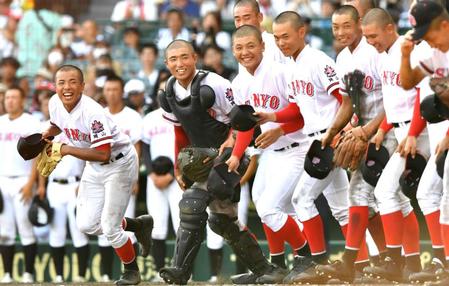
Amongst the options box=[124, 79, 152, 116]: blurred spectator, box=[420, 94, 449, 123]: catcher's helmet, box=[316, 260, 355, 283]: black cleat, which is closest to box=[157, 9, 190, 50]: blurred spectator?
box=[124, 79, 152, 116]: blurred spectator

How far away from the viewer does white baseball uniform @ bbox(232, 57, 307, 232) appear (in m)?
9.06

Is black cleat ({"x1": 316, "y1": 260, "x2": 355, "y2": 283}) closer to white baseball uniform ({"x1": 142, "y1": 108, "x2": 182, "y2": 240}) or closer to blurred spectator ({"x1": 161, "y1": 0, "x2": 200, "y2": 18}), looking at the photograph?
white baseball uniform ({"x1": 142, "y1": 108, "x2": 182, "y2": 240})

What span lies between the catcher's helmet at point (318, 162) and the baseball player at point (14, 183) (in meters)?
5.20

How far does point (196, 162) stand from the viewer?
9.02m

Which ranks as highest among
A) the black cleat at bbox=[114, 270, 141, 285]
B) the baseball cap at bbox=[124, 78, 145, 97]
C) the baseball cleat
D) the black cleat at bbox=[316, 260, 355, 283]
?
the baseball cap at bbox=[124, 78, 145, 97]

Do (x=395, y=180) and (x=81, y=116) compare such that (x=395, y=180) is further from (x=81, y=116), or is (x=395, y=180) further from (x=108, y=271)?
(x=108, y=271)

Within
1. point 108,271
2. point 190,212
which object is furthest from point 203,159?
point 108,271

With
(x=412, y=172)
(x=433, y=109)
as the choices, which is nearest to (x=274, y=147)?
(x=412, y=172)

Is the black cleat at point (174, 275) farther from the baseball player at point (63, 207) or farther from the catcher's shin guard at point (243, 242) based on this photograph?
the baseball player at point (63, 207)

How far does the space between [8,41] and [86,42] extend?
1229 millimetres

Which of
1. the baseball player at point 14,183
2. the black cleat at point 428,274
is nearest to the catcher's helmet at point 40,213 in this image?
the baseball player at point 14,183

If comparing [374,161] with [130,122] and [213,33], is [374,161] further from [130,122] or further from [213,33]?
[213,33]

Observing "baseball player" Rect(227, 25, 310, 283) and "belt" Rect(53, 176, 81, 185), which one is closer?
"baseball player" Rect(227, 25, 310, 283)

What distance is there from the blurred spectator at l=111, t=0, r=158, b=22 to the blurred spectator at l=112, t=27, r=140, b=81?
80 centimetres
